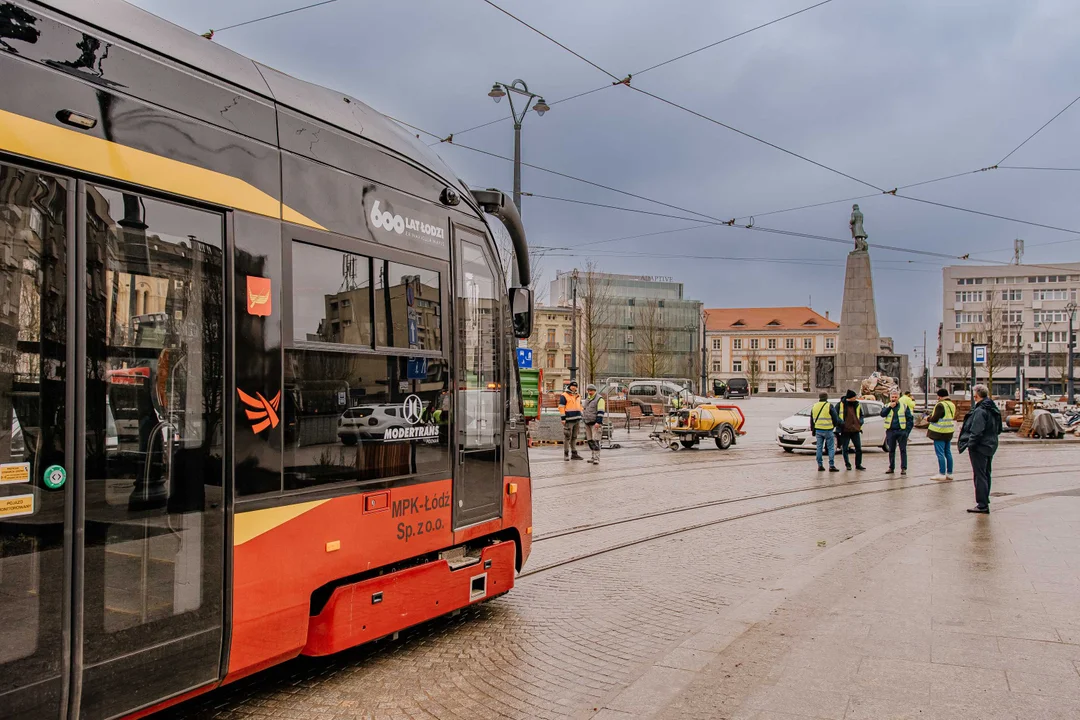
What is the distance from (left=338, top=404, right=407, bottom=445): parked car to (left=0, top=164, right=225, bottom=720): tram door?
0.82 metres

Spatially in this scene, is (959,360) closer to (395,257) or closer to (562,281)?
(562,281)

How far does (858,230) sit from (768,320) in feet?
301

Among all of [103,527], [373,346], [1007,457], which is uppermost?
[373,346]

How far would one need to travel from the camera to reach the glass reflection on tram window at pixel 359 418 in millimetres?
4395

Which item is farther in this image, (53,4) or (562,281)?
(562,281)

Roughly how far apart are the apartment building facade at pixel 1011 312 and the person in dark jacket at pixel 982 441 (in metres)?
93.6

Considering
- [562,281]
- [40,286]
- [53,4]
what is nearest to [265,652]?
[40,286]

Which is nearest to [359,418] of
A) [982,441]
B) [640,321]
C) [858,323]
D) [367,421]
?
[367,421]

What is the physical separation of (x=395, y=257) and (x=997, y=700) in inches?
159

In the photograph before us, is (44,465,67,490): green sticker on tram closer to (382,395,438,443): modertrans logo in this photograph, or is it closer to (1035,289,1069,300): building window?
(382,395,438,443): modertrans logo

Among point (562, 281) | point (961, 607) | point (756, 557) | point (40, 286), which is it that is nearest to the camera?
point (40, 286)

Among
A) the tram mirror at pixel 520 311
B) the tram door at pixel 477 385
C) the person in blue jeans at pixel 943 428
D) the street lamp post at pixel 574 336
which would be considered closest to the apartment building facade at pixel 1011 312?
the street lamp post at pixel 574 336

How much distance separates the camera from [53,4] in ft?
11.1

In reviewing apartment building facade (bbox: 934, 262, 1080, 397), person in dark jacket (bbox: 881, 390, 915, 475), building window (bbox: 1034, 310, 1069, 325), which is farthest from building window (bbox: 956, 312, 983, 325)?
person in dark jacket (bbox: 881, 390, 915, 475)
